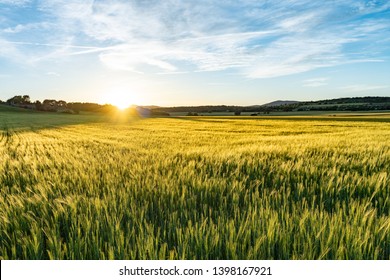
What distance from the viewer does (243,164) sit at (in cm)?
493

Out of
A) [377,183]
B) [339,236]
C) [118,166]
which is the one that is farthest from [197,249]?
[118,166]

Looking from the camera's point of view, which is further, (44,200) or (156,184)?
(156,184)

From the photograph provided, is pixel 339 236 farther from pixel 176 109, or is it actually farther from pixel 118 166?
pixel 176 109

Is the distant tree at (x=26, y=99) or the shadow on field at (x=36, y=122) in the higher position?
the distant tree at (x=26, y=99)

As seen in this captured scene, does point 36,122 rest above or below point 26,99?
below

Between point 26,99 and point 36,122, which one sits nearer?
point 36,122

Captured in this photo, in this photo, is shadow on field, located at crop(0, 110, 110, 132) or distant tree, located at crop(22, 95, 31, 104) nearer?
shadow on field, located at crop(0, 110, 110, 132)

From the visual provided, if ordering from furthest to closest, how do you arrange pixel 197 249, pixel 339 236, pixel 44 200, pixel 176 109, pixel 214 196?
pixel 176 109, pixel 214 196, pixel 44 200, pixel 339 236, pixel 197 249

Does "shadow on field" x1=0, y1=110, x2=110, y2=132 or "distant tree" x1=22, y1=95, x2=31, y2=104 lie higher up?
"distant tree" x1=22, y1=95, x2=31, y2=104

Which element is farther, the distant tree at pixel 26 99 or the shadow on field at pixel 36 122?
the distant tree at pixel 26 99

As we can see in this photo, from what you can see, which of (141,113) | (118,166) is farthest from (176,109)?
(118,166)

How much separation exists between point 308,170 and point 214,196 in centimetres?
197
